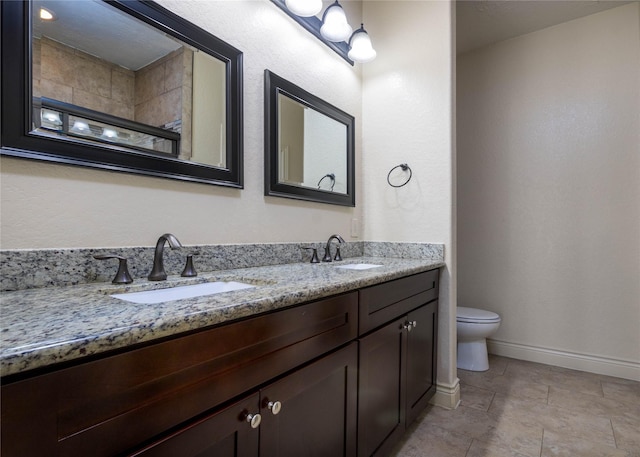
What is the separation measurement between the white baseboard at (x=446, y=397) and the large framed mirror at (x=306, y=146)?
1217 mm

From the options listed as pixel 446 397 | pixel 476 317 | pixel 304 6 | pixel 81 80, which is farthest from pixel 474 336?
pixel 81 80

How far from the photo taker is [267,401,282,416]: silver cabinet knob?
78 cm

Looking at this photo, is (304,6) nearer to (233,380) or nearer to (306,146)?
(306,146)

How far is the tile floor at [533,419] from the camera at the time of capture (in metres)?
1.51

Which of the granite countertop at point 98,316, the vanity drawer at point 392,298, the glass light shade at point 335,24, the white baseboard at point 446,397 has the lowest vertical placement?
the white baseboard at point 446,397

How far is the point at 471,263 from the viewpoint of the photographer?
2.86 m

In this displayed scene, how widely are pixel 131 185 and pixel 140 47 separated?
0.47 metres

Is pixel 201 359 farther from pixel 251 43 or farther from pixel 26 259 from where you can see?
pixel 251 43

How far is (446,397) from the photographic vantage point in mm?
1877

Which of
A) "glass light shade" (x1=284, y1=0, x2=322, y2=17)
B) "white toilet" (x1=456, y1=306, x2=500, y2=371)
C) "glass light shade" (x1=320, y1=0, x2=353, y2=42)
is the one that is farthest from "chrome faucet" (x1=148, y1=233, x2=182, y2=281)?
"white toilet" (x1=456, y1=306, x2=500, y2=371)

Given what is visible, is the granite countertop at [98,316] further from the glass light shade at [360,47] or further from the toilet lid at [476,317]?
the toilet lid at [476,317]

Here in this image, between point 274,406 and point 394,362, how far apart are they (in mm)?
739

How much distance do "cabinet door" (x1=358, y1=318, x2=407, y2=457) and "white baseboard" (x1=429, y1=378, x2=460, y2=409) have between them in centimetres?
55

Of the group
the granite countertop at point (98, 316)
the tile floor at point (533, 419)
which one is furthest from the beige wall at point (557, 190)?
the granite countertop at point (98, 316)
